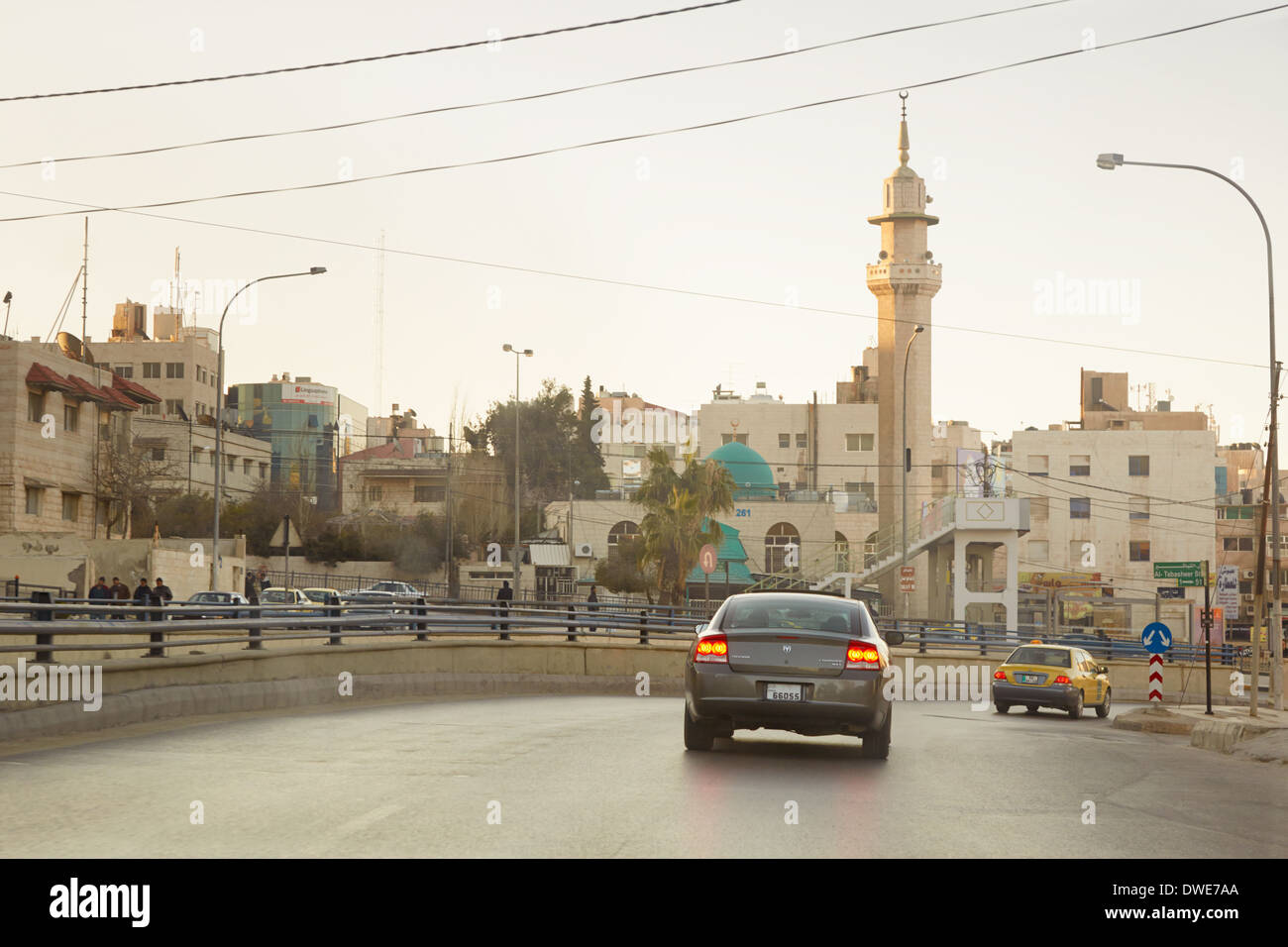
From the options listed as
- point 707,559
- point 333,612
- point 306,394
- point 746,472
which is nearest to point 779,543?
point 746,472

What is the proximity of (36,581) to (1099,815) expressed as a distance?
40.6 metres

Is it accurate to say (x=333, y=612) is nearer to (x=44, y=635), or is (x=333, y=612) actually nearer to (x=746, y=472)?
(x=44, y=635)

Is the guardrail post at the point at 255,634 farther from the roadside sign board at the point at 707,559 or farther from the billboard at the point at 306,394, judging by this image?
the billboard at the point at 306,394

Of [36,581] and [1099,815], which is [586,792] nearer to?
[1099,815]

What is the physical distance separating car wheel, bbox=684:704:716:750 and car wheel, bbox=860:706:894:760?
1.42 metres

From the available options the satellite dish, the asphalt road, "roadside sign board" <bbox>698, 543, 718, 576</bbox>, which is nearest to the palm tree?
"roadside sign board" <bbox>698, 543, 718, 576</bbox>

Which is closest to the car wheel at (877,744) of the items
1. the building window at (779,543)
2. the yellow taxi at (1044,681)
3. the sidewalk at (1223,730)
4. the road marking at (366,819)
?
the road marking at (366,819)

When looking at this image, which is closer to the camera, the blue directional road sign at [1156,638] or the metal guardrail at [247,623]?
the metal guardrail at [247,623]

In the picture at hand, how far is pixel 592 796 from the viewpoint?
33.9 feet

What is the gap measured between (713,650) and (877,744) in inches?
74.0

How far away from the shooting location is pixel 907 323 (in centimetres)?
7150

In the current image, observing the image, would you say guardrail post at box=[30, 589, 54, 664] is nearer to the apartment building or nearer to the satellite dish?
the apartment building

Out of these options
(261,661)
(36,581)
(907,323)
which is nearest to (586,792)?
(261,661)

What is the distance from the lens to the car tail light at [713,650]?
13.1 m
